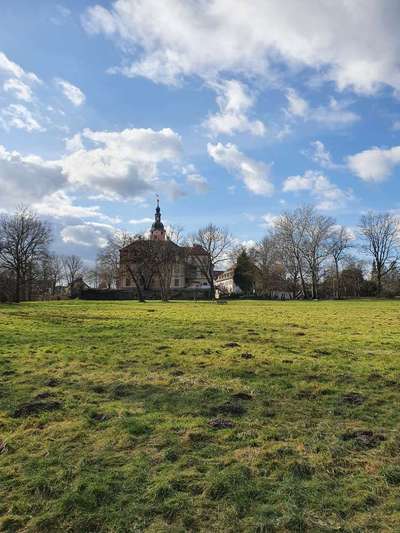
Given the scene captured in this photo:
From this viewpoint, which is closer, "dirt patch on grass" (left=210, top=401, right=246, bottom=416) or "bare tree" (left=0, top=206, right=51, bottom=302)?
"dirt patch on grass" (left=210, top=401, right=246, bottom=416)

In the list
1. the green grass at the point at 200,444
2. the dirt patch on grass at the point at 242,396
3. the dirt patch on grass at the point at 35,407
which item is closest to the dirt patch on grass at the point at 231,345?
the green grass at the point at 200,444

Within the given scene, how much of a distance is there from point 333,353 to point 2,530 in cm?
874

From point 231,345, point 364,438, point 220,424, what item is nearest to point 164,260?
point 231,345

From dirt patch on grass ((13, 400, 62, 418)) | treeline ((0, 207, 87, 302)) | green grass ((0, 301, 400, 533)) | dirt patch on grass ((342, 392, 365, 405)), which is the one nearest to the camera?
green grass ((0, 301, 400, 533))

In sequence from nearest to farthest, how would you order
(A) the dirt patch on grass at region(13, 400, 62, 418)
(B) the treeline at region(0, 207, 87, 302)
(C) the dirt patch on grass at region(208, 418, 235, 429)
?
(C) the dirt patch on grass at region(208, 418, 235, 429), (A) the dirt patch on grass at region(13, 400, 62, 418), (B) the treeline at region(0, 207, 87, 302)

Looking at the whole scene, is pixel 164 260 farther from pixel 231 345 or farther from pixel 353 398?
pixel 353 398

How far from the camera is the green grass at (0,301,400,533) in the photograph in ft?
10.9

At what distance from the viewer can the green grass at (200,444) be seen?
3320 mm

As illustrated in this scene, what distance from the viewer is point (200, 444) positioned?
4629mm

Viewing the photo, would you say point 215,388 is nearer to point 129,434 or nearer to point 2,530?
point 129,434

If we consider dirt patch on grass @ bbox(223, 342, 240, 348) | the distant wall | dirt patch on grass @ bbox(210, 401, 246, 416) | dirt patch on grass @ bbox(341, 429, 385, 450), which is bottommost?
dirt patch on grass @ bbox(341, 429, 385, 450)

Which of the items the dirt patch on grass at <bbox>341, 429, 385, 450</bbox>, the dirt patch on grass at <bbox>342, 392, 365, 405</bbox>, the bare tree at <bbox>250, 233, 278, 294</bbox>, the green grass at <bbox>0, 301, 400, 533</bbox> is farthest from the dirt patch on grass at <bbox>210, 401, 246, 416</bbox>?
the bare tree at <bbox>250, 233, 278, 294</bbox>

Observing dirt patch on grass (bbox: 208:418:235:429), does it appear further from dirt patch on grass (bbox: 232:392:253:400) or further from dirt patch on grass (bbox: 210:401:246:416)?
dirt patch on grass (bbox: 232:392:253:400)

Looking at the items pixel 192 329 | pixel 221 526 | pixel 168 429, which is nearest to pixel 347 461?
pixel 221 526
